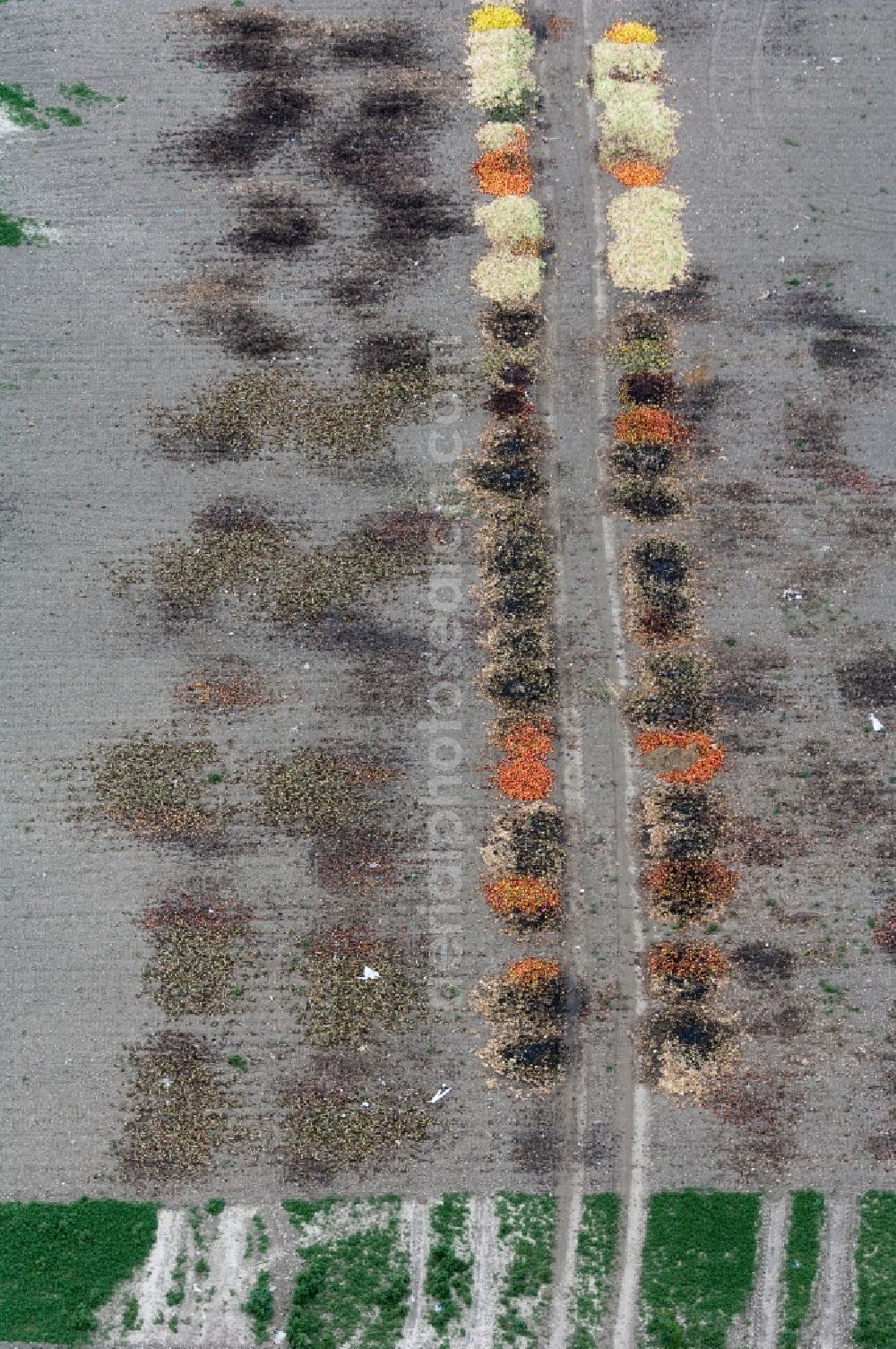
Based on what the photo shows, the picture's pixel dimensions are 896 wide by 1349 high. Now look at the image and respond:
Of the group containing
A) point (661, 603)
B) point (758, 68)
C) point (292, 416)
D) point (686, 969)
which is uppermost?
point (758, 68)

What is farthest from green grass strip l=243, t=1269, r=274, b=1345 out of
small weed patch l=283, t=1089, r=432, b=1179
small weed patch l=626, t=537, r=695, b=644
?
small weed patch l=626, t=537, r=695, b=644

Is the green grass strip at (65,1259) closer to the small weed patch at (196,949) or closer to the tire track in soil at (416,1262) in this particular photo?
the small weed patch at (196,949)

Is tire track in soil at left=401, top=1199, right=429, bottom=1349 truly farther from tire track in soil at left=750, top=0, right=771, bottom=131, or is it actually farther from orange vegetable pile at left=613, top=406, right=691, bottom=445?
tire track in soil at left=750, top=0, right=771, bottom=131

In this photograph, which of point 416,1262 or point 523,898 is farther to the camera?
point 523,898

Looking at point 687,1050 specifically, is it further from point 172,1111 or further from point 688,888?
point 172,1111

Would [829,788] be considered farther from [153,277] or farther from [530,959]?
[153,277]

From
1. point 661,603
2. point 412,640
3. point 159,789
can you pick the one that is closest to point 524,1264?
point 159,789

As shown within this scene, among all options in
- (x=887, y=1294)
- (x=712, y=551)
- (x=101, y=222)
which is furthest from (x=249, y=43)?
(x=887, y=1294)
